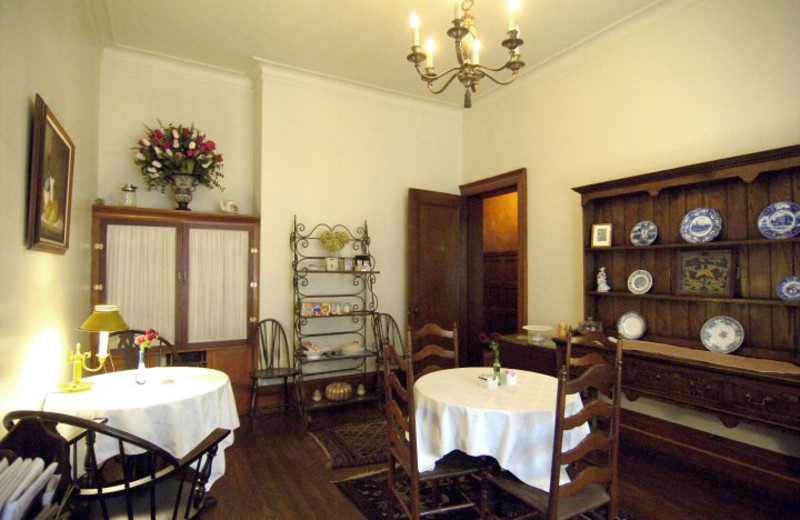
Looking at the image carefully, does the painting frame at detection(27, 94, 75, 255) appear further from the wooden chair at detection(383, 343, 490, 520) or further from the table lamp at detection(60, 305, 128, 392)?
the wooden chair at detection(383, 343, 490, 520)

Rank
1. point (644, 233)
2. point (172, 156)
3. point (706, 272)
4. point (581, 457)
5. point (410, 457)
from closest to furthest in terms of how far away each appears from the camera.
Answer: point (581, 457)
point (410, 457)
point (706, 272)
point (644, 233)
point (172, 156)

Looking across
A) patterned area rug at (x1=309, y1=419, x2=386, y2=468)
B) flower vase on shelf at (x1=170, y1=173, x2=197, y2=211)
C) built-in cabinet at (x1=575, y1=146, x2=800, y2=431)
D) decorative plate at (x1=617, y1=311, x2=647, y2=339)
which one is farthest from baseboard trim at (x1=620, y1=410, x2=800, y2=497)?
flower vase on shelf at (x1=170, y1=173, x2=197, y2=211)

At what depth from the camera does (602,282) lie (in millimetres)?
3660

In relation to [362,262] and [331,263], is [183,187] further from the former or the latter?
[362,262]

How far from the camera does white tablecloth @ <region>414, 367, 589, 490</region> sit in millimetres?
2051

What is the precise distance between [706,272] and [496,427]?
2.12m

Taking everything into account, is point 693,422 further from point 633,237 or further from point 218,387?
point 218,387

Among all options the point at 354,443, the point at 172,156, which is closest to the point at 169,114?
the point at 172,156

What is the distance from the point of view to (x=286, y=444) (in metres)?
3.54

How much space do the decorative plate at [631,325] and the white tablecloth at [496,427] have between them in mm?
1502

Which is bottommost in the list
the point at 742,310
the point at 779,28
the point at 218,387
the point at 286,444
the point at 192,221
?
the point at 286,444

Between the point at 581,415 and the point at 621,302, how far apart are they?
220 cm

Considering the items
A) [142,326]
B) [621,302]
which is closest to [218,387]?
[142,326]

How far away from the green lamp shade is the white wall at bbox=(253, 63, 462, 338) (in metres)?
1.89
